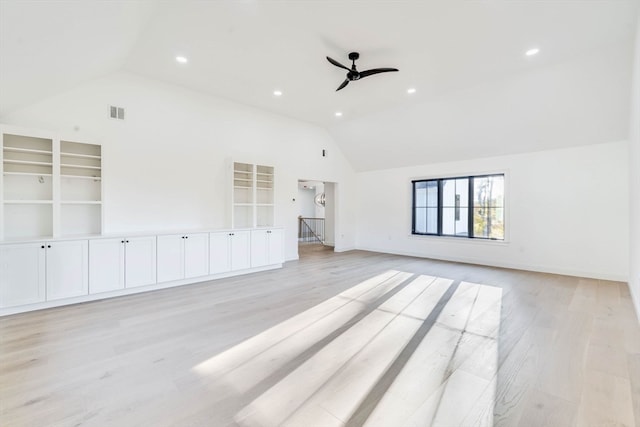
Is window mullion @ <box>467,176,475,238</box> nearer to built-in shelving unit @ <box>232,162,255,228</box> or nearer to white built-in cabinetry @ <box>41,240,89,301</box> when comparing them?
built-in shelving unit @ <box>232,162,255,228</box>

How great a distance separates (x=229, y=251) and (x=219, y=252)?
0.20 metres

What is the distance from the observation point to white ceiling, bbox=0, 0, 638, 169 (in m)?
2.82

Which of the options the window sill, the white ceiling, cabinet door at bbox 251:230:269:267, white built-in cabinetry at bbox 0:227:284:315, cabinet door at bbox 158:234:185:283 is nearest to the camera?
the white ceiling

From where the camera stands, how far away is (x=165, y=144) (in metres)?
5.08

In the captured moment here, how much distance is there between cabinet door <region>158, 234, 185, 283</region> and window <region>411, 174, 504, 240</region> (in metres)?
6.06

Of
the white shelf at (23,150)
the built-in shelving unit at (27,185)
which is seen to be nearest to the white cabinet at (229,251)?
the built-in shelving unit at (27,185)

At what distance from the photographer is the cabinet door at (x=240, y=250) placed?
534 cm

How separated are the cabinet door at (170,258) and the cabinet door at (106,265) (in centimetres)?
52

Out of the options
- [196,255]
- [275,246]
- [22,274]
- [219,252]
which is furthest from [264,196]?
Result: [22,274]

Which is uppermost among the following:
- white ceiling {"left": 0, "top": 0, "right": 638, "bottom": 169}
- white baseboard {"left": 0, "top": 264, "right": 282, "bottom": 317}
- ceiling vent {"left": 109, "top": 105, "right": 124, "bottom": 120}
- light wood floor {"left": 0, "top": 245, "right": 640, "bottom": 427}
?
white ceiling {"left": 0, "top": 0, "right": 638, "bottom": 169}

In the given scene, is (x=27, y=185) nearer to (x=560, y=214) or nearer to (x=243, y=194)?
(x=243, y=194)

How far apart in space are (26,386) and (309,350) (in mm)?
2132

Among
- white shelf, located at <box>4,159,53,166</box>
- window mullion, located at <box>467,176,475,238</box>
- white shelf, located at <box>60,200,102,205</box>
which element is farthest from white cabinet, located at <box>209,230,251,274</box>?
window mullion, located at <box>467,176,475,238</box>

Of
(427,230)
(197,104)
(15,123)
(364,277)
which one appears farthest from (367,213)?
(15,123)
